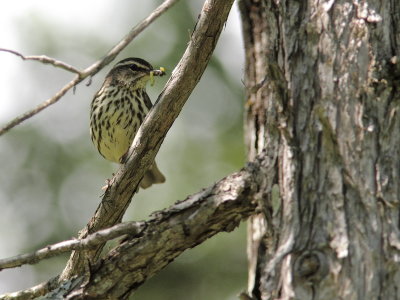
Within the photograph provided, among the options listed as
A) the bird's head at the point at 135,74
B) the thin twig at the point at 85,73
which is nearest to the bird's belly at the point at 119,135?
the bird's head at the point at 135,74

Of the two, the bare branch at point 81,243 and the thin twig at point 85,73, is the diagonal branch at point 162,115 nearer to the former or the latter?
the bare branch at point 81,243

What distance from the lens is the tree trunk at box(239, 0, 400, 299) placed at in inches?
128

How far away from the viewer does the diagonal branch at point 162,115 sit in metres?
4.30

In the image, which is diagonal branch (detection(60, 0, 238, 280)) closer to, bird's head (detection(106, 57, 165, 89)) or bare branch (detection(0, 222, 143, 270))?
bare branch (detection(0, 222, 143, 270))

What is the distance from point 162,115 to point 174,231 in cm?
98

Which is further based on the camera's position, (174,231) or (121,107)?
(121,107)

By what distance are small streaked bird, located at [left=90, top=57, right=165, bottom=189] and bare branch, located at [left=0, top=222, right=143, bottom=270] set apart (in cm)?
353

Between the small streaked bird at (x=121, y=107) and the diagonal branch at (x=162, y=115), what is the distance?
2.61m

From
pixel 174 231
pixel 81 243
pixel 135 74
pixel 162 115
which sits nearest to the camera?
pixel 174 231

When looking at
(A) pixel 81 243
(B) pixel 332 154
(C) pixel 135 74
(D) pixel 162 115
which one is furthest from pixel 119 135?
(B) pixel 332 154

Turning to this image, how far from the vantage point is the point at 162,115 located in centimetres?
449

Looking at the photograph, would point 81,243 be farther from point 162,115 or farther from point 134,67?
point 134,67

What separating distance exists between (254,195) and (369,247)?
2.01 feet

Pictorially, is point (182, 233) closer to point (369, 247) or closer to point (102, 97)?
point (369, 247)
